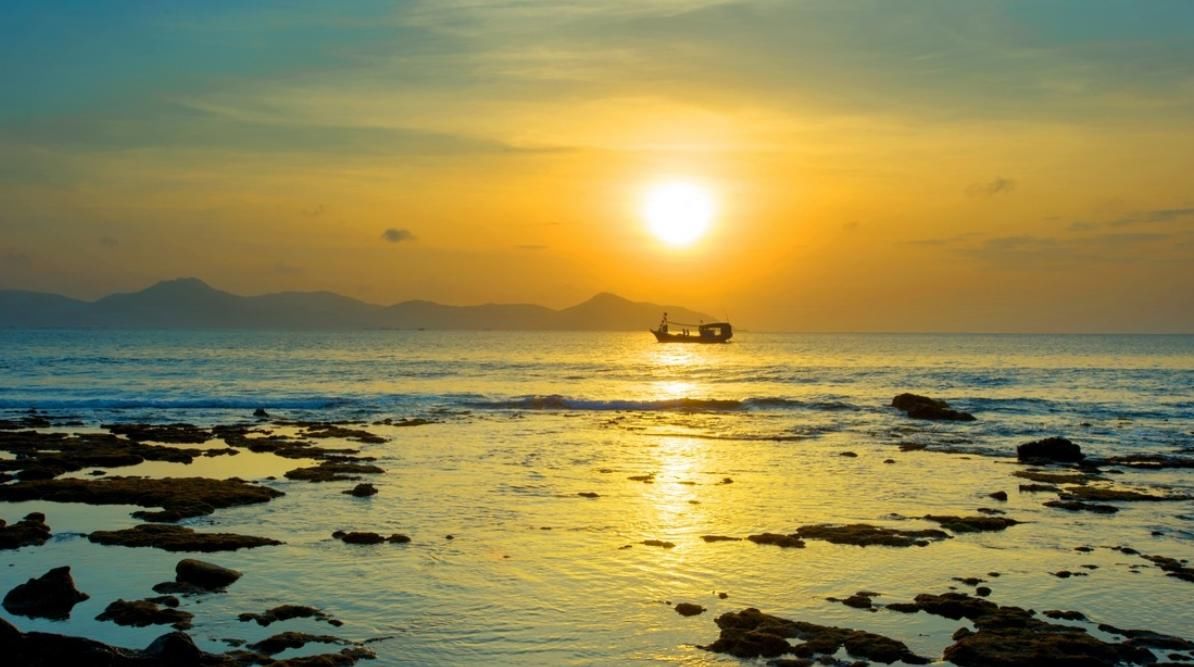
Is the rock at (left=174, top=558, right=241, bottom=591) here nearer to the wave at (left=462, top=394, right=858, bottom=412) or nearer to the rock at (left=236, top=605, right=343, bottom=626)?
the rock at (left=236, top=605, right=343, bottom=626)

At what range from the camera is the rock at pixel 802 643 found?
1233 centimetres

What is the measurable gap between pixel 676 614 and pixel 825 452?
23.3m

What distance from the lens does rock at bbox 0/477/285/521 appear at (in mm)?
22281

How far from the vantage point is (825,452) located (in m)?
36.0

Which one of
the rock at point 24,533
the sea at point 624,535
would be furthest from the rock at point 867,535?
the rock at point 24,533

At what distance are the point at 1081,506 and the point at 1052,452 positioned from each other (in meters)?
11.0

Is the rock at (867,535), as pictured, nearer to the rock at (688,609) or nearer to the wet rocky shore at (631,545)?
the wet rocky shore at (631,545)

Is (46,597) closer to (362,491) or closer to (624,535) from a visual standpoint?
(624,535)

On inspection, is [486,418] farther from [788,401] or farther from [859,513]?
[859,513]

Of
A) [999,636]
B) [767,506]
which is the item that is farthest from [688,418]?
[999,636]

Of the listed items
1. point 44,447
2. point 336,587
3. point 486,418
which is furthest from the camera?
point 486,418

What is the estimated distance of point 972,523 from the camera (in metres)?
21.2

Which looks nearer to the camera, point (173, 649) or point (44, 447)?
point (173, 649)

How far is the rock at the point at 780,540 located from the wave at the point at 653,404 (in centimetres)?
4022
